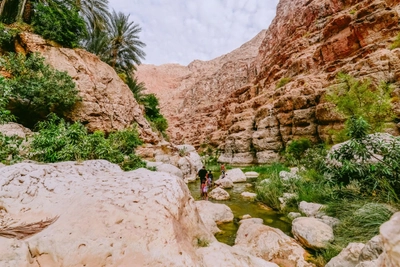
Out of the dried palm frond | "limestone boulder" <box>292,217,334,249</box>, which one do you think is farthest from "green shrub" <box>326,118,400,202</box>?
the dried palm frond

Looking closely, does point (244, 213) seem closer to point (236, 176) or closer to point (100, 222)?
point (100, 222)

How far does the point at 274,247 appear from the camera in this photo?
389 cm

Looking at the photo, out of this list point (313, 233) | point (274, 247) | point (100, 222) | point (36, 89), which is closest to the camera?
point (100, 222)

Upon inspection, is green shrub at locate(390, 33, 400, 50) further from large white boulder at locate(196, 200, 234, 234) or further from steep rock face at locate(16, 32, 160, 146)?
steep rock face at locate(16, 32, 160, 146)

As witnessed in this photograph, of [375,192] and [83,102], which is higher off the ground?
[83,102]

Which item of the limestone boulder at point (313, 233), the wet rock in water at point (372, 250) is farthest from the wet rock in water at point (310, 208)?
the wet rock in water at point (372, 250)

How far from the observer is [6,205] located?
9.09 feet

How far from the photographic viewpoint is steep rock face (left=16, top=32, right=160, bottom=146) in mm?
12238

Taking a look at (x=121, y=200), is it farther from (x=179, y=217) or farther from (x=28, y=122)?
(x=28, y=122)

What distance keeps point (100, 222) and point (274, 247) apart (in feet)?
10.8

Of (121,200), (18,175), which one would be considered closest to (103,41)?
(18,175)

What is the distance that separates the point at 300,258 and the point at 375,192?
8.43ft

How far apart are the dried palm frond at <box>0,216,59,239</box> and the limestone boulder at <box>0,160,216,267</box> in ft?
0.17

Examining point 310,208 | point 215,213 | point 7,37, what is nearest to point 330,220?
point 310,208
